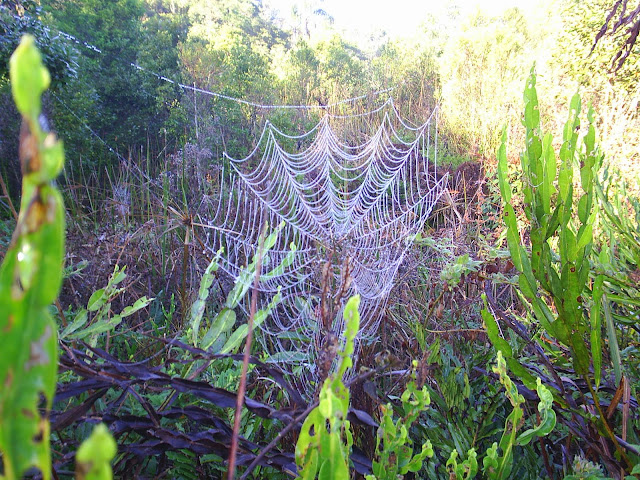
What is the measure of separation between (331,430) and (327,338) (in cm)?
26

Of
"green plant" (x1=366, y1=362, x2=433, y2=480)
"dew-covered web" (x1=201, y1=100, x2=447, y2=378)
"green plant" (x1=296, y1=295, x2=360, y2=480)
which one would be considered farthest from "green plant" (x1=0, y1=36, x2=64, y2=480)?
"dew-covered web" (x1=201, y1=100, x2=447, y2=378)

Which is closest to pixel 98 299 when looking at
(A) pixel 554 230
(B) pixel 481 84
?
(A) pixel 554 230

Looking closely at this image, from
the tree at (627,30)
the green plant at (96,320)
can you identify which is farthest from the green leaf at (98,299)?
the tree at (627,30)

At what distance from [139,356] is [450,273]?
3.26ft

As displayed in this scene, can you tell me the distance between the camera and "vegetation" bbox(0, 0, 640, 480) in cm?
22

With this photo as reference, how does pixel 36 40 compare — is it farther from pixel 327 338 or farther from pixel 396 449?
pixel 396 449

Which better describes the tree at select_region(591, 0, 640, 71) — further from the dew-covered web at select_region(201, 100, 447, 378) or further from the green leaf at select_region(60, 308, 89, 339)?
the green leaf at select_region(60, 308, 89, 339)

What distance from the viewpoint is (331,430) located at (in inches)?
15.6

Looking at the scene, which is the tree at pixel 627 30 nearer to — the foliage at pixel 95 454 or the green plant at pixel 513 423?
the green plant at pixel 513 423

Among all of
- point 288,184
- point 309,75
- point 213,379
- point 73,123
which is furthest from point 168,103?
point 213,379

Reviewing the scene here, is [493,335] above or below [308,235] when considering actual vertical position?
above

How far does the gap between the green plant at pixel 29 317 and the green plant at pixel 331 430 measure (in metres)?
0.21

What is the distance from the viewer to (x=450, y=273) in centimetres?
134

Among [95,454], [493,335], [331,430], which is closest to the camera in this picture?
[95,454]
